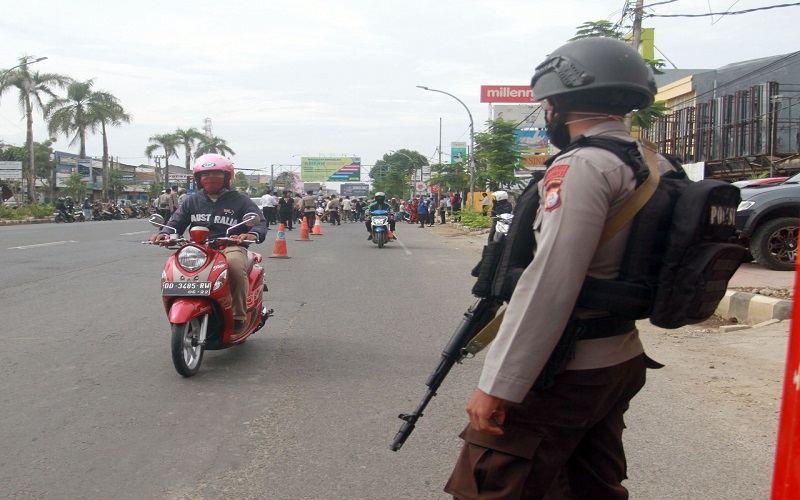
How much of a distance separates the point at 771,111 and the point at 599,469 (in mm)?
24069

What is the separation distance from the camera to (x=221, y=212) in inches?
247

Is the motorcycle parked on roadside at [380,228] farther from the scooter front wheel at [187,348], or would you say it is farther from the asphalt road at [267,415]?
the scooter front wheel at [187,348]

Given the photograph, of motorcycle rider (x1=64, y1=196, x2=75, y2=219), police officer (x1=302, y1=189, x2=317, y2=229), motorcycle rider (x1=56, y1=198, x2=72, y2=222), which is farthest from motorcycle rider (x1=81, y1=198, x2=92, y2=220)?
police officer (x1=302, y1=189, x2=317, y2=229)

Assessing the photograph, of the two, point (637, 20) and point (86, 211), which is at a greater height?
point (637, 20)

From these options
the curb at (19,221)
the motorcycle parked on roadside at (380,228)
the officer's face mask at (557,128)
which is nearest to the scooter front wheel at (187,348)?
the officer's face mask at (557,128)

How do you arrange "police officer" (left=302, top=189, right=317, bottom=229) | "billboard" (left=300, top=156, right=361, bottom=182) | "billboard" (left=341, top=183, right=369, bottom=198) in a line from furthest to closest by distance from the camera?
"billboard" (left=341, top=183, right=369, bottom=198)
"billboard" (left=300, top=156, right=361, bottom=182)
"police officer" (left=302, top=189, right=317, bottom=229)

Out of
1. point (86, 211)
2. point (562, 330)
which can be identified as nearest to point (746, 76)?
point (562, 330)

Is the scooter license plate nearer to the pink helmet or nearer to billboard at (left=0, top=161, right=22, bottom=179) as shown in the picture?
the pink helmet

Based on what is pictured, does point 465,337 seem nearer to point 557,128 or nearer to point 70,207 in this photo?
point 557,128

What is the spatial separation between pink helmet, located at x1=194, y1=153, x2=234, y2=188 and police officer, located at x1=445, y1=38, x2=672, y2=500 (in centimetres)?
431

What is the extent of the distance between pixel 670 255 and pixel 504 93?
60136mm

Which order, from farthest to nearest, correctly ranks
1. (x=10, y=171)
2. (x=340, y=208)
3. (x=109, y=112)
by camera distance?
(x=109, y=112), (x=340, y=208), (x=10, y=171)

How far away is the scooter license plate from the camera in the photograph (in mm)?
5590

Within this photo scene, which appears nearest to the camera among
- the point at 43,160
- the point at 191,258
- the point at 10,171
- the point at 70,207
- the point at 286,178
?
the point at 191,258
